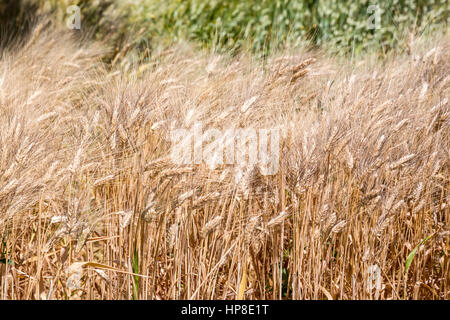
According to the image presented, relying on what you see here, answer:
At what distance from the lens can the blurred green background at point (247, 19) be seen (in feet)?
15.2

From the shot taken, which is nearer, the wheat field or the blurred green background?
the wheat field

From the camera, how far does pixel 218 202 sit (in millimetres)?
1671

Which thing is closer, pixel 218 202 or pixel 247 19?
pixel 218 202

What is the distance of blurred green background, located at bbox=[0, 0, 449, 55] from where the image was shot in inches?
182

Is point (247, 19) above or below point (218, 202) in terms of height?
above

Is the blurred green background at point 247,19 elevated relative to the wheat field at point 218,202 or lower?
elevated

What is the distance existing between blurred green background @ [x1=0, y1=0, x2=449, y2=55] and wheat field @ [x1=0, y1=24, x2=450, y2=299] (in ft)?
9.26

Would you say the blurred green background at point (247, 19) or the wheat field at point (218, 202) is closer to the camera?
the wheat field at point (218, 202)

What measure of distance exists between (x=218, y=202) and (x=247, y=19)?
3.43m

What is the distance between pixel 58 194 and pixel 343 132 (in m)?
0.89

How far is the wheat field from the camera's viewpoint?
1512 millimetres

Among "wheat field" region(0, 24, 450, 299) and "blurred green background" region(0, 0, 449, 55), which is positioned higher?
"blurred green background" region(0, 0, 449, 55)

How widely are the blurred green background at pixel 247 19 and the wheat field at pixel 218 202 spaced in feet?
9.26

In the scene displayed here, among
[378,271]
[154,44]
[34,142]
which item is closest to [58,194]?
[34,142]
